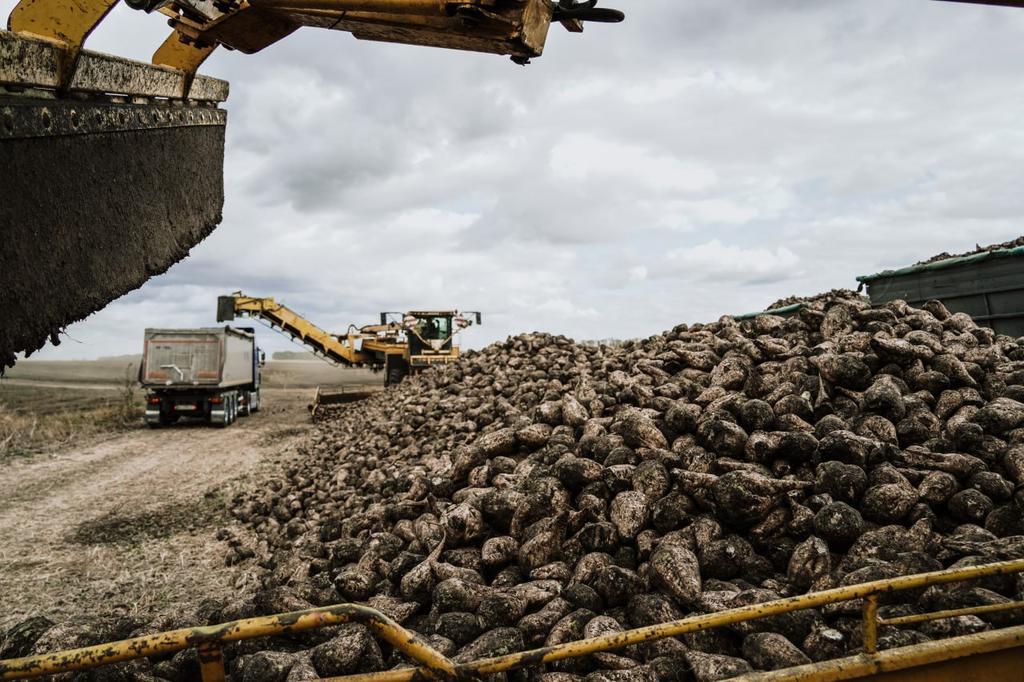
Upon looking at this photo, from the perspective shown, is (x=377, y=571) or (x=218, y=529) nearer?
(x=377, y=571)

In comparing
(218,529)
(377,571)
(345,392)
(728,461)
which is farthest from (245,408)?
(728,461)

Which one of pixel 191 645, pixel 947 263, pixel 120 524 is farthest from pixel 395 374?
pixel 191 645

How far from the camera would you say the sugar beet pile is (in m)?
2.98

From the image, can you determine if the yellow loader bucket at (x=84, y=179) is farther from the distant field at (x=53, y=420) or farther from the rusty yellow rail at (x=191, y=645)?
the distant field at (x=53, y=420)

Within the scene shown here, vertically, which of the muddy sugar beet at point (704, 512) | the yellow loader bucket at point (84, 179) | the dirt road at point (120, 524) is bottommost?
the dirt road at point (120, 524)

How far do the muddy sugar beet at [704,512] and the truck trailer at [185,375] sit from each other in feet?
35.5

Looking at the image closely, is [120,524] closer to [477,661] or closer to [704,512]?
[704,512]

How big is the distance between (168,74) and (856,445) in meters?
5.03

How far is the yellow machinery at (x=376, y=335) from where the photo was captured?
1845 centimetres

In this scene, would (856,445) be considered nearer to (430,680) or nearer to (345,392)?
(430,680)

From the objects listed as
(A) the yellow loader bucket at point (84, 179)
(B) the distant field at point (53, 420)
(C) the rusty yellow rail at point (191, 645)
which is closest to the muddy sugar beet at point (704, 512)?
(C) the rusty yellow rail at point (191, 645)

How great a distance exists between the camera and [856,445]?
3932 mm

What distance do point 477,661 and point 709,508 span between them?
88.7 inches

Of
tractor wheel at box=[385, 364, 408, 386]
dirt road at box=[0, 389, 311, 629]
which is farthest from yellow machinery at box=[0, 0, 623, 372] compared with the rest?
tractor wheel at box=[385, 364, 408, 386]
